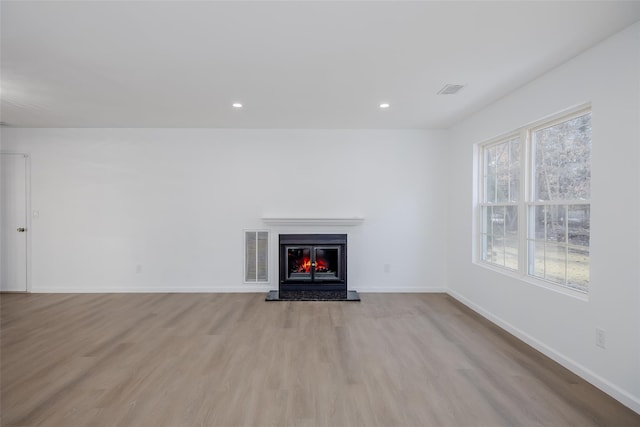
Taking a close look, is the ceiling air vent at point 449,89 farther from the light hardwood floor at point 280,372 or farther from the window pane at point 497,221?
the light hardwood floor at point 280,372

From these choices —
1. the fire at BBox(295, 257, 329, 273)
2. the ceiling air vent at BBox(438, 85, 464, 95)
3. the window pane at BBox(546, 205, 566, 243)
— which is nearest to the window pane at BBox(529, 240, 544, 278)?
the window pane at BBox(546, 205, 566, 243)

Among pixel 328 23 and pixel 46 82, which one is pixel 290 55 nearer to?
pixel 328 23

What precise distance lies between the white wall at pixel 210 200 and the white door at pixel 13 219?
17 cm

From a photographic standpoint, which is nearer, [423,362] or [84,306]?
[423,362]

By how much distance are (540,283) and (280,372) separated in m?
2.51

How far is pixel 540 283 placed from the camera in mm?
2818

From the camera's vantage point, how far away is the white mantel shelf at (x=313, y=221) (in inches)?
177

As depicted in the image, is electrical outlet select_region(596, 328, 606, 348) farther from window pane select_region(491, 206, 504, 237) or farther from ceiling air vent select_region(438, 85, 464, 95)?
ceiling air vent select_region(438, 85, 464, 95)

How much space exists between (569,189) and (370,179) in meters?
2.58

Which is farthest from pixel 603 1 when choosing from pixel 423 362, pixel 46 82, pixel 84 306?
pixel 84 306

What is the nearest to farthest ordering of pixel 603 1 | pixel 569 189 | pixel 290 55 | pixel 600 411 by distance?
pixel 603 1 < pixel 600 411 < pixel 290 55 < pixel 569 189

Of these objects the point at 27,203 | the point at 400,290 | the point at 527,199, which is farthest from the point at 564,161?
the point at 27,203

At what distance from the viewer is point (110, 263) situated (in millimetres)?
4648

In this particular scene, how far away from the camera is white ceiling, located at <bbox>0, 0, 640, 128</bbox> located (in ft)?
6.09
